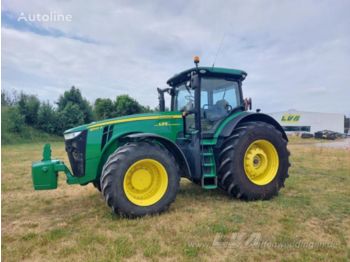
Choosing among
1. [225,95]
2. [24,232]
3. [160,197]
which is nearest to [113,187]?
[160,197]

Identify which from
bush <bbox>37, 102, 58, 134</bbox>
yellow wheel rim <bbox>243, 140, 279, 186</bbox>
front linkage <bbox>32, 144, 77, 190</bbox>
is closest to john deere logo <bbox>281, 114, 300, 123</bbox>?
bush <bbox>37, 102, 58, 134</bbox>

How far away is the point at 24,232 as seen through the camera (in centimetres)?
364

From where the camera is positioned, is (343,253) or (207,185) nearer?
(343,253)

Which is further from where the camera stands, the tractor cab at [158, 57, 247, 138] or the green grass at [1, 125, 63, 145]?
the green grass at [1, 125, 63, 145]

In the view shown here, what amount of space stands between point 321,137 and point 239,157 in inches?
1383

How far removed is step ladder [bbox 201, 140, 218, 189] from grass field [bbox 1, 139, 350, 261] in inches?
13.1

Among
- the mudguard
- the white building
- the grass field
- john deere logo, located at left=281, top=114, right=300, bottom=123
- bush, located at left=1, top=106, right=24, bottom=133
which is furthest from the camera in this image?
john deere logo, located at left=281, top=114, right=300, bottom=123

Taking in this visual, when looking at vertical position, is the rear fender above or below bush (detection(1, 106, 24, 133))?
below

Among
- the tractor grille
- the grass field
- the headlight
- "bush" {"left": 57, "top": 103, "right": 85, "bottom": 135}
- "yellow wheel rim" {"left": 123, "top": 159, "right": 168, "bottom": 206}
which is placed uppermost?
"bush" {"left": 57, "top": 103, "right": 85, "bottom": 135}

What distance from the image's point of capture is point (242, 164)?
475 cm

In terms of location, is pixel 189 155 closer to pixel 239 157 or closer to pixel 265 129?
pixel 239 157

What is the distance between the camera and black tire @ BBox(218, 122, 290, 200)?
467cm

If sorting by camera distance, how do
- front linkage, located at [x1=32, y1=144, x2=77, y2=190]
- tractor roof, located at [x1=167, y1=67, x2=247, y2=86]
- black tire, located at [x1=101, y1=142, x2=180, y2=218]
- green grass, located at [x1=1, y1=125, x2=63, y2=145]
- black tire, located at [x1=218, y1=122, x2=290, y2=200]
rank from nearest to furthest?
black tire, located at [x1=101, y1=142, x2=180, y2=218] → front linkage, located at [x1=32, y1=144, x2=77, y2=190] → black tire, located at [x1=218, y1=122, x2=290, y2=200] → tractor roof, located at [x1=167, y1=67, x2=247, y2=86] → green grass, located at [x1=1, y1=125, x2=63, y2=145]

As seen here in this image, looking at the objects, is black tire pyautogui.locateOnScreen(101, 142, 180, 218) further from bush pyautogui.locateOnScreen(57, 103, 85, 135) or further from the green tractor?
bush pyautogui.locateOnScreen(57, 103, 85, 135)
